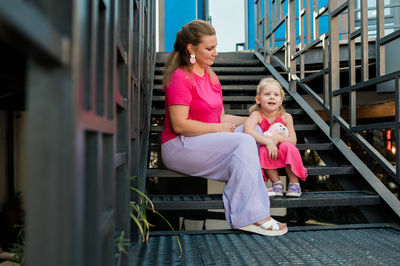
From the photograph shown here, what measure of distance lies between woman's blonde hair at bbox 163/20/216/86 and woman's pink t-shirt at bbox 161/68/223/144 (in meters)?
0.08

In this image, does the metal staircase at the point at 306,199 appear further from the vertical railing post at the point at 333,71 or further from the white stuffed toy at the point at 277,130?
the white stuffed toy at the point at 277,130

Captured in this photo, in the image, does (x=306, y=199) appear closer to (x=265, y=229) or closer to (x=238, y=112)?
(x=265, y=229)

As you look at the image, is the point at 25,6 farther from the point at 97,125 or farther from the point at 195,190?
the point at 195,190

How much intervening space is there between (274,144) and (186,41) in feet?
2.43

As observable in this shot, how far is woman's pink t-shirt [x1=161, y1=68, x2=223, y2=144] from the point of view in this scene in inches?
67.3

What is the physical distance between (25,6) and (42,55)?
0.06 meters

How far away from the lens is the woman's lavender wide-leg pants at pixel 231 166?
1.55 m

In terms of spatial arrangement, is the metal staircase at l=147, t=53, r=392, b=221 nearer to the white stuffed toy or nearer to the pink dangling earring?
the white stuffed toy

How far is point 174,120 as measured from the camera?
1.71 metres

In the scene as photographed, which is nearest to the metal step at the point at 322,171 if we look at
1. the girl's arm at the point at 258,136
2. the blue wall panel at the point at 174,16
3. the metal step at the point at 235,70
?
the girl's arm at the point at 258,136

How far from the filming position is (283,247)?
4.63ft

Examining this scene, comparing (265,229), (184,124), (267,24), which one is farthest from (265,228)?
(267,24)

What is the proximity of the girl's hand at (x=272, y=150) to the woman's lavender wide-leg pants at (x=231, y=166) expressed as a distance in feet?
0.69

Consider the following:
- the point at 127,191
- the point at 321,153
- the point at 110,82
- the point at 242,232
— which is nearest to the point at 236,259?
the point at 242,232
